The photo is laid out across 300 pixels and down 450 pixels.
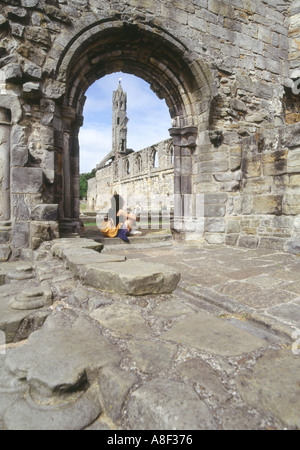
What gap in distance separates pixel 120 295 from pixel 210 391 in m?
1.02

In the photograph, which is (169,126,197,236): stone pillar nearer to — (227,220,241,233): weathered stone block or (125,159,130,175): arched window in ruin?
(227,220,241,233): weathered stone block

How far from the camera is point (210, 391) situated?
963 mm

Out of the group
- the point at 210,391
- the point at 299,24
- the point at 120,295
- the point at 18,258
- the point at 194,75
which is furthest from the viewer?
the point at 299,24

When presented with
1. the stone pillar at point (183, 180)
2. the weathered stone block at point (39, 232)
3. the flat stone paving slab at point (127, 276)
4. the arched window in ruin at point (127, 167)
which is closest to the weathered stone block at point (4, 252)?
the weathered stone block at point (39, 232)

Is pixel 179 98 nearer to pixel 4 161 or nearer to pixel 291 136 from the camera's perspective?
pixel 291 136

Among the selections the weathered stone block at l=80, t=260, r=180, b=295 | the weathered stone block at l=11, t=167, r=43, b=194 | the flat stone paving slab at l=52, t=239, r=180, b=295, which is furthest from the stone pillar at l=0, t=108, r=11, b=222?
the weathered stone block at l=80, t=260, r=180, b=295

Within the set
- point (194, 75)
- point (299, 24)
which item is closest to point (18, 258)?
point (194, 75)

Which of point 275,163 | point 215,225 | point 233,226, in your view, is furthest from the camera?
point 215,225

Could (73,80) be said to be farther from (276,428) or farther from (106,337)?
(276,428)

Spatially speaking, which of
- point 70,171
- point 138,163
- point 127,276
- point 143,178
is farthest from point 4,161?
point 138,163

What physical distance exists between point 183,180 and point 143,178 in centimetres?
1810

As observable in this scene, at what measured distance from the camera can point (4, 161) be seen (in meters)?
3.61

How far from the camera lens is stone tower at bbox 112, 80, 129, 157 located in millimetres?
29359

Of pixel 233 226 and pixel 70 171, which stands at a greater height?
pixel 70 171
